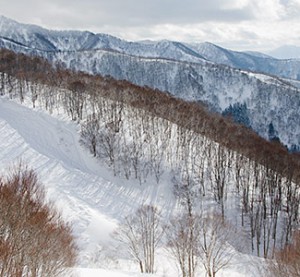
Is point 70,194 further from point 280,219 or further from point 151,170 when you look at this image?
point 280,219

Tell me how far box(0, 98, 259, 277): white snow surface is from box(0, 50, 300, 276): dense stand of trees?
2811mm

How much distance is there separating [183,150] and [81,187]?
2134 centimetres

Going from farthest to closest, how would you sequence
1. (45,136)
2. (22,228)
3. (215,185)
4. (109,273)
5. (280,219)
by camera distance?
(45,136) → (215,185) → (280,219) → (109,273) → (22,228)

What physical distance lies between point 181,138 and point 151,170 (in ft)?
32.4

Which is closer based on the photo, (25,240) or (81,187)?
(25,240)

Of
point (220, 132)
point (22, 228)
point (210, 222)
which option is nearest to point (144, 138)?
point (220, 132)

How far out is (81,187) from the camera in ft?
191

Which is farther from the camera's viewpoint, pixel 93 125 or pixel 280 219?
pixel 93 125

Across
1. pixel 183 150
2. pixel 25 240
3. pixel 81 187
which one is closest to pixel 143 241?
pixel 25 240

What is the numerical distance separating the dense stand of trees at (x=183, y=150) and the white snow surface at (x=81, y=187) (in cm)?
281

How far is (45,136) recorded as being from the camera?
7119cm

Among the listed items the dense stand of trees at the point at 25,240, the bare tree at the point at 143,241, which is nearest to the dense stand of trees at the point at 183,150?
the bare tree at the point at 143,241

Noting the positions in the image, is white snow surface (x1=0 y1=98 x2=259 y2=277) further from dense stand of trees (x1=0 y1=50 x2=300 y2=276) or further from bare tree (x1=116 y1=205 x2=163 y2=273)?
dense stand of trees (x1=0 y1=50 x2=300 y2=276)

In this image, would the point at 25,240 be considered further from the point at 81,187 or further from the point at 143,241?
the point at 81,187
